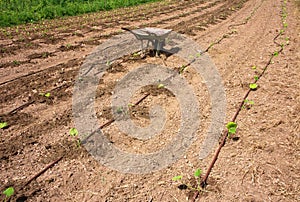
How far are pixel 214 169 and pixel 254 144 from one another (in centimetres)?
95

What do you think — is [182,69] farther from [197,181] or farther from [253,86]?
[197,181]

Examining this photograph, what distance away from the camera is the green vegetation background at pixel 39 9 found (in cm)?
1141

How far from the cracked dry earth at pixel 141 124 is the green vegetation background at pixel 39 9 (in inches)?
101

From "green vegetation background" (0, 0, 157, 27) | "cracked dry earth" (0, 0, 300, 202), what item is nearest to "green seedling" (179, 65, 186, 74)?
"cracked dry earth" (0, 0, 300, 202)

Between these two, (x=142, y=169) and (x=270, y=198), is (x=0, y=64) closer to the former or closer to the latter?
(x=142, y=169)

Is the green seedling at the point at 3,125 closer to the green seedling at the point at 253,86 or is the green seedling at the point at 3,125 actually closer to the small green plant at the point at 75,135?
the small green plant at the point at 75,135

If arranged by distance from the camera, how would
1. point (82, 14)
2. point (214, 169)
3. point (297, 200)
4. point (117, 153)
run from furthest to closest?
1. point (82, 14)
2. point (117, 153)
3. point (214, 169)
4. point (297, 200)

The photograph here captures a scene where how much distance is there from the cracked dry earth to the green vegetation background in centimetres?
258

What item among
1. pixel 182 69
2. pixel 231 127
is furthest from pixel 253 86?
pixel 231 127

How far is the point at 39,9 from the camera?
42.6ft

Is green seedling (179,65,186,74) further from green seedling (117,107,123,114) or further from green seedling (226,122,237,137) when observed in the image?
green seedling (226,122,237,137)

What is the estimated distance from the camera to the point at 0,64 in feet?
22.3

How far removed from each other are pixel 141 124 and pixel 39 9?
37.5ft

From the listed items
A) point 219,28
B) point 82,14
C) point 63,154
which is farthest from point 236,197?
point 82,14
